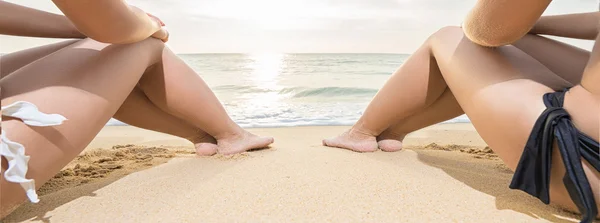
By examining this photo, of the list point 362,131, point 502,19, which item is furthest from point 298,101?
point 502,19

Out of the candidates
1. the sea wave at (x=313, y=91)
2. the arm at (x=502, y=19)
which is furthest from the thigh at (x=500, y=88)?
the sea wave at (x=313, y=91)

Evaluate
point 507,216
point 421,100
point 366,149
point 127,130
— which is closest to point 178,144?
point 127,130

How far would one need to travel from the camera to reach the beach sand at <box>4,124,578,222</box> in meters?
1.35

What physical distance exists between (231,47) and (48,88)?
22365 mm

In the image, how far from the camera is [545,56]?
1801 millimetres

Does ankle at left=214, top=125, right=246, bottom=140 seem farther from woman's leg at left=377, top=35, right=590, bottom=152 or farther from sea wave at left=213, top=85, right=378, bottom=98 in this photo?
sea wave at left=213, top=85, right=378, bottom=98

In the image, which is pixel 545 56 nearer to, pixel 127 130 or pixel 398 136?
pixel 398 136

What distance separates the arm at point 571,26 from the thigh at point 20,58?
2148mm

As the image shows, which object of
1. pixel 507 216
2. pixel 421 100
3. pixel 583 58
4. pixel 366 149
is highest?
pixel 583 58

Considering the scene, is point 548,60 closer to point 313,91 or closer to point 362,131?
point 362,131

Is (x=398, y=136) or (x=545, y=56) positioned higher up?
(x=545, y=56)

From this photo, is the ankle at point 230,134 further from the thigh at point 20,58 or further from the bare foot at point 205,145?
the thigh at point 20,58

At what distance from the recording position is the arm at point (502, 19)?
1.17 m

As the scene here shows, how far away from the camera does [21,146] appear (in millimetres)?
1098
